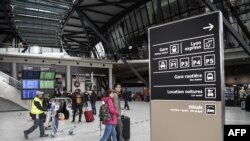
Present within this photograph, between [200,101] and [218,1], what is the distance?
2920 cm

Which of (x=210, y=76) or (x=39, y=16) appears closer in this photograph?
(x=210, y=76)

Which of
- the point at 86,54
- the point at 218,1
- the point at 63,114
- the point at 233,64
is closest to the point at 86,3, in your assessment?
the point at 86,54

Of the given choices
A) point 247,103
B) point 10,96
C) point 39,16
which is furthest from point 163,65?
point 39,16

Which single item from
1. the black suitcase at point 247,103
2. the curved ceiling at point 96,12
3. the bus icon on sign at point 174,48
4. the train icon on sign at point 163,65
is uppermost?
the curved ceiling at point 96,12

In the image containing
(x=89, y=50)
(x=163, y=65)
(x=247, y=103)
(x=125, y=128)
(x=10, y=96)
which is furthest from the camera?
(x=89, y=50)

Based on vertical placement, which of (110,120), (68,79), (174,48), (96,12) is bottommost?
(110,120)

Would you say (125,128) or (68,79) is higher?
(68,79)

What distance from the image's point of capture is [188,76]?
3297 millimetres

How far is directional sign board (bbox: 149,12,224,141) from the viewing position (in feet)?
9.91

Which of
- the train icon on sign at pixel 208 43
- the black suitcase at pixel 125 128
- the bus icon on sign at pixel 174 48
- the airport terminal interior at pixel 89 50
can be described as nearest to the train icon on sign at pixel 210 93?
the train icon on sign at pixel 208 43

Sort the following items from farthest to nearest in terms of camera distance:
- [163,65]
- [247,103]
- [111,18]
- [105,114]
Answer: [111,18] < [247,103] < [105,114] < [163,65]

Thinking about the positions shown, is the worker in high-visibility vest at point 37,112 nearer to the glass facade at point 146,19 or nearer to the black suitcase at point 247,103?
the black suitcase at point 247,103

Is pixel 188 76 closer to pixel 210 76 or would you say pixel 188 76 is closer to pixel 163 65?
pixel 210 76

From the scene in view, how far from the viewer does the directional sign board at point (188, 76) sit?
3021 mm
